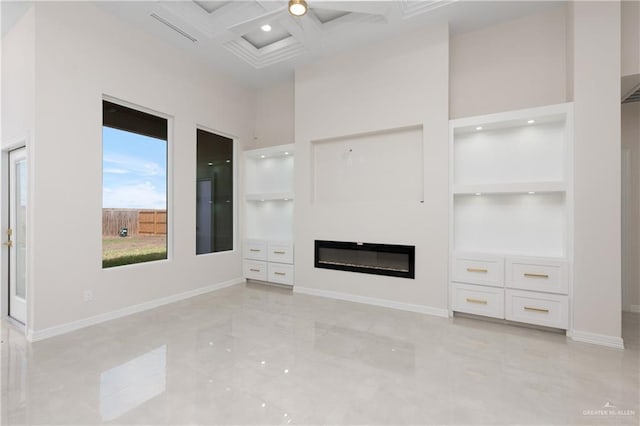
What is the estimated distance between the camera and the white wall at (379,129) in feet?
12.7

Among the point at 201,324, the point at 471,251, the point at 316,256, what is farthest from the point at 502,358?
the point at 201,324

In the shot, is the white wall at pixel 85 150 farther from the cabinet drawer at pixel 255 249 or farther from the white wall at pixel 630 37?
the white wall at pixel 630 37

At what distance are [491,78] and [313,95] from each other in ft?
8.47

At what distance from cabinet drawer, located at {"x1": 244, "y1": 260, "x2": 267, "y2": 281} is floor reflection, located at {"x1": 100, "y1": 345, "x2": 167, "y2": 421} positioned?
2685mm

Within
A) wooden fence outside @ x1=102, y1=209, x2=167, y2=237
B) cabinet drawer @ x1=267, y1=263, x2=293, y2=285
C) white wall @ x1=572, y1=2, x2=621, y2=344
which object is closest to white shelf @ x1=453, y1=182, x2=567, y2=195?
white wall @ x1=572, y1=2, x2=621, y2=344

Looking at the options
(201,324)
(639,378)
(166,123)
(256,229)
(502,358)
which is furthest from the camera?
(256,229)

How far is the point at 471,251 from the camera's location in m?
3.78

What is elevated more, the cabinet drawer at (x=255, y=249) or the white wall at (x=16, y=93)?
the white wall at (x=16, y=93)

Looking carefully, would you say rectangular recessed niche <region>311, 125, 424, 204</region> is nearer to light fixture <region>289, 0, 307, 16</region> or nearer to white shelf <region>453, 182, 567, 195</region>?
white shelf <region>453, 182, 567, 195</region>

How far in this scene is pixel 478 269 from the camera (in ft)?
11.9

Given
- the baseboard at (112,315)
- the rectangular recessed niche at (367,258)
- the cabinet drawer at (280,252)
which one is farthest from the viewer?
the cabinet drawer at (280,252)

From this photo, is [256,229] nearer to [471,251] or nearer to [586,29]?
[471,251]

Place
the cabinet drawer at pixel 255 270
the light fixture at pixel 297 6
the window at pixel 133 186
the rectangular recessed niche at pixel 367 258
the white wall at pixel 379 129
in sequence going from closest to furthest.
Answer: the light fixture at pixel 297 6
the window at pixel 133 186
the white wall at pixel 379 129
the rectangular recessed niche at pixel 367 258
the cabinet drawer at pixel 255 270

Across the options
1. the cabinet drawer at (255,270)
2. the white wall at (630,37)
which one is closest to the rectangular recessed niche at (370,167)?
the cabinet drawer at (255,270)
